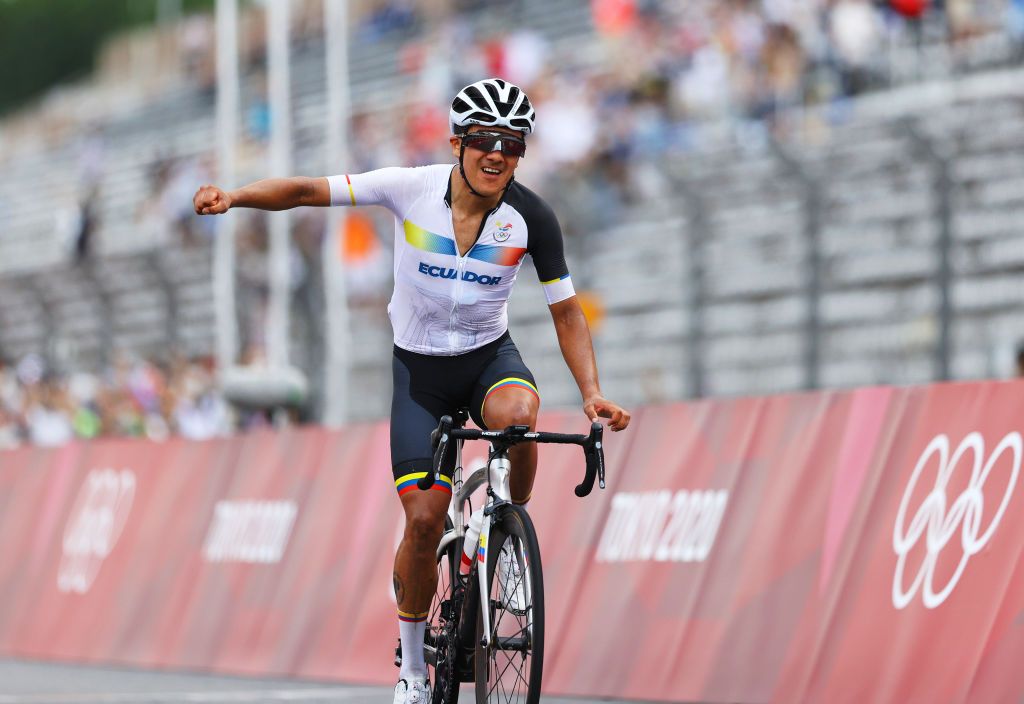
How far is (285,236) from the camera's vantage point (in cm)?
2164

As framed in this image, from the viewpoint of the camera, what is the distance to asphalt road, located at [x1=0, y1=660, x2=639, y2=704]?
33.6ft

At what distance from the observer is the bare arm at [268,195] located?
23.2ft

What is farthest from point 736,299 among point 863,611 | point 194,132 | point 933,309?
point 194,132

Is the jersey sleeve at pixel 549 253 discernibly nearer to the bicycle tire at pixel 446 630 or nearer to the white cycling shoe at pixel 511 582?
the bicycle tire at pixel 446 630

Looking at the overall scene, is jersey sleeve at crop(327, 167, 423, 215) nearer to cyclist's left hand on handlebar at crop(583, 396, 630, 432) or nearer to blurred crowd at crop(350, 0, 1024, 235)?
cyclist's left hand on handlebar at crop(583, 396, 630, 432)

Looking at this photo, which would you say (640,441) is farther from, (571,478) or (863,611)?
(863,611)

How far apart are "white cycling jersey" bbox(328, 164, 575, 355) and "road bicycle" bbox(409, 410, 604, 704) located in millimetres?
463

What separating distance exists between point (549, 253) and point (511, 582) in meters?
1.32

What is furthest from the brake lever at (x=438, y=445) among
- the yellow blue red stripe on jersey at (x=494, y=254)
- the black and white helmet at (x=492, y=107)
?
the black and white helmet at (x=492, y=107)

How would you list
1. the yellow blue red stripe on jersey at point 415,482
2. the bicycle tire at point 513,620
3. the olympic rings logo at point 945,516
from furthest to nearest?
the olympic rings logo at point 945,516 → the yellow blue red stripe on jersey at point 415,482 → the bicycle tire at point 513,620

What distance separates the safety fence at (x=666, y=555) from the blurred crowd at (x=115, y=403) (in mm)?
3791

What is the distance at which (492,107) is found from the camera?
23.9 feet

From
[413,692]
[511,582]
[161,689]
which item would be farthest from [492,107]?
[161,689]

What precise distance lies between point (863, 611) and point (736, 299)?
667cm
